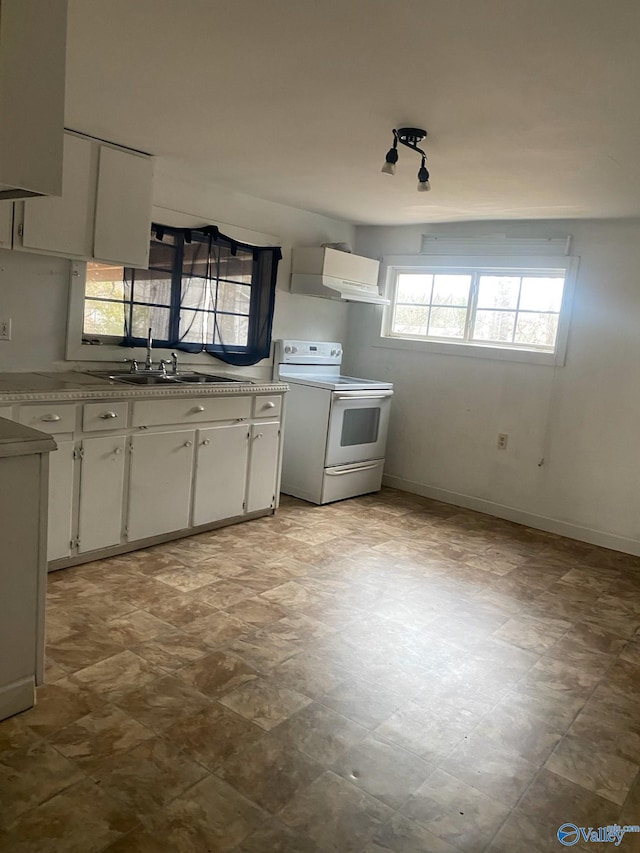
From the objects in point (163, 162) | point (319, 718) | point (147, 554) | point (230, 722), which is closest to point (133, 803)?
point (230, 722)

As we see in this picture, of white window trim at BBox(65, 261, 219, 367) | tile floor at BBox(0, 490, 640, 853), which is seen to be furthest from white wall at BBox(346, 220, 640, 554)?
white window trim at BBox(65, 261, 219, 367)

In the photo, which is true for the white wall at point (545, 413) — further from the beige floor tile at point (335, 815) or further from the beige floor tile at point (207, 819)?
the beige floor tile at point (207, 819)

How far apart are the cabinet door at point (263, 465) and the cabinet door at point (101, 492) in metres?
0.92

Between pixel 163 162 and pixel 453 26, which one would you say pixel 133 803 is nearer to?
pixel 453 26

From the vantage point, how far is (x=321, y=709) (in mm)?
2131

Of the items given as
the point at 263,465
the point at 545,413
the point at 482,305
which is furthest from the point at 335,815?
the point at 482,305

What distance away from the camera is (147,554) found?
3.33 meters

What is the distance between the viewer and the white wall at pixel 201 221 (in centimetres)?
325

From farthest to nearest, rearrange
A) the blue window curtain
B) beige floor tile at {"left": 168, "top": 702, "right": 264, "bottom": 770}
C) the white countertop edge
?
the blue window curtain < the white countertop edge < beige floor tile at {"left": 168, "top": 702, "right": 264, "bottom": 770}

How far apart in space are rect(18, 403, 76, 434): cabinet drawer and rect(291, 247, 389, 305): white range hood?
2262 mm

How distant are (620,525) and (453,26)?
133 inches

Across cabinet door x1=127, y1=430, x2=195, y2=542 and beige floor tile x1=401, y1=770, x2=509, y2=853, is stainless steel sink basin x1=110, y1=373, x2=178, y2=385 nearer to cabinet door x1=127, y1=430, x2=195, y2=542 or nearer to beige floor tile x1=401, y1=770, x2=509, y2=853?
cabinet door x1=127, y1=430, x2=195, y2=542

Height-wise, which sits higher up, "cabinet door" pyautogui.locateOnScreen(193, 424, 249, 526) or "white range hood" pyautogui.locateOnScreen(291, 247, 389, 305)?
"white range hood" pyautogui.locateOnScreen(291, 247, 389, 305)

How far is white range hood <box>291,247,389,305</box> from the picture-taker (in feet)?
15.1
